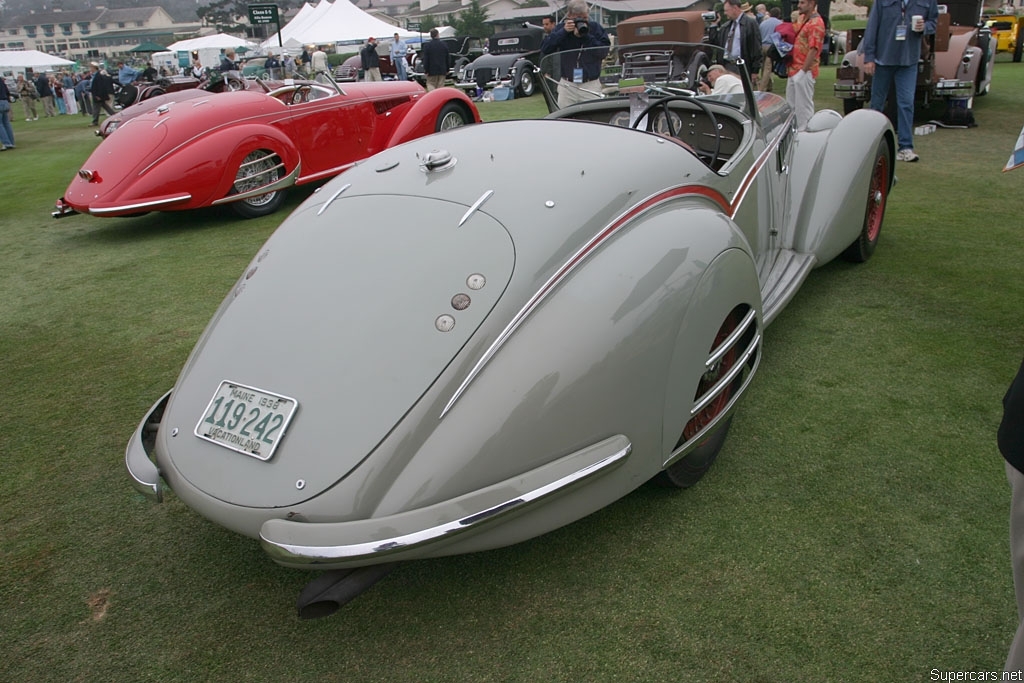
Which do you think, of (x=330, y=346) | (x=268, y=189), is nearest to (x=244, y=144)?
(x=268, y=189)

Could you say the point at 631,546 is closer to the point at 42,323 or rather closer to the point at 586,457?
the point at 586,457

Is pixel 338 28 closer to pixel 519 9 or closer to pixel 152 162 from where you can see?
pixel 152 162

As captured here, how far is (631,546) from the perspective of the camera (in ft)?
7.75

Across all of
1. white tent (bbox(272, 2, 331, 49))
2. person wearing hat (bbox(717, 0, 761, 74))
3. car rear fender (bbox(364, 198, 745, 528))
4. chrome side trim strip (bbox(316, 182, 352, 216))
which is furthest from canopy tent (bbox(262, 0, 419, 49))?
car rear fender (bbox(364, 198, 745, 528))

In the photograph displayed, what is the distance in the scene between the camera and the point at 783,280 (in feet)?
11.7

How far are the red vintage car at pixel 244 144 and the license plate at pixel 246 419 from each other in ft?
15.8

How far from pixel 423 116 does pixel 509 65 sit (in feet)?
33.1

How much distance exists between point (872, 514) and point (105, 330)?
4214mm

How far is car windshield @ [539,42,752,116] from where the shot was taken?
12.5 ft

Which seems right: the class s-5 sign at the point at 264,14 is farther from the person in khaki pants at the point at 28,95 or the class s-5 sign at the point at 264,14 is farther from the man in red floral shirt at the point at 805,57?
the man in red floral shirt at the point at 805,57

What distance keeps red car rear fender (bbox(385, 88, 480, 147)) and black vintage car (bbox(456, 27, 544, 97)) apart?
6.66 m

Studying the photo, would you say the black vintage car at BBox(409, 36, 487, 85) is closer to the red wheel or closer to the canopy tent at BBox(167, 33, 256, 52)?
the red wheel

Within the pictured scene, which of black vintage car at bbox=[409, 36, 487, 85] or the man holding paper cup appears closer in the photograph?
the man holding paper cup

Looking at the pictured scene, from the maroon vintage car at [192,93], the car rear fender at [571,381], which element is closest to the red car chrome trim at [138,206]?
the maroon vintage car at [192,93]
